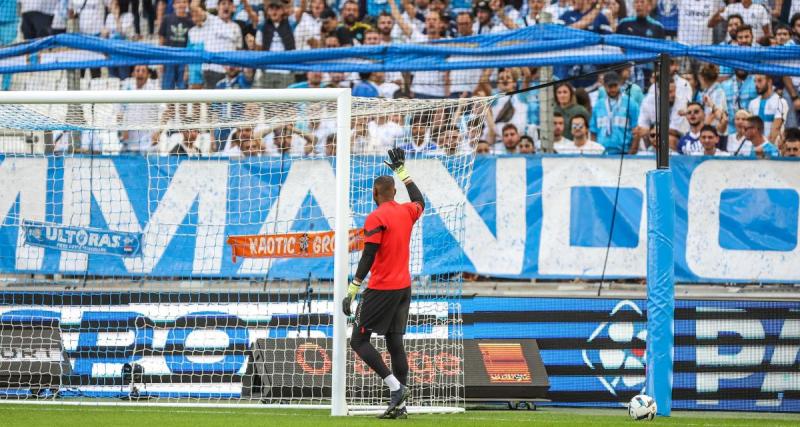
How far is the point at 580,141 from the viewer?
564 inches

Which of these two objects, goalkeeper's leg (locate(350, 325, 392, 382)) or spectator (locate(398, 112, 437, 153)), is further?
spectator (locate(398, 112, 437, 153))

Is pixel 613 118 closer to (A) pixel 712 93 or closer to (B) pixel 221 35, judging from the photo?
(A) pixel 712 93

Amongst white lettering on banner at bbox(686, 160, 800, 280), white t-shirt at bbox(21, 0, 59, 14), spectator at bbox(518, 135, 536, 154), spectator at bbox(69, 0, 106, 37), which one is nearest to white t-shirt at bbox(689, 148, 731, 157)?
white lettering on banner at bbox(686, 160, 800, 280)

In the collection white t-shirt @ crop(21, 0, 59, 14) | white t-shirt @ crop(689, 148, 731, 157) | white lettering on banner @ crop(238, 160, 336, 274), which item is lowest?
white lettering on banner @ crop(238, 160, 336, 274)

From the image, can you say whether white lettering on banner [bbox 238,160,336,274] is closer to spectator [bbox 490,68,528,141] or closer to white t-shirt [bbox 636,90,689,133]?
spectator [bbox 490,68,528,141]

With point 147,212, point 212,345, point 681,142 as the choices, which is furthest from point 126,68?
point 681,142

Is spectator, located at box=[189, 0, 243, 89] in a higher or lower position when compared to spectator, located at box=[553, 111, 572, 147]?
higher

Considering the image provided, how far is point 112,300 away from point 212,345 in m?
1.29

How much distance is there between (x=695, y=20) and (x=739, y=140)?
2570 millimetres

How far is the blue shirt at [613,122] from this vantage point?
14.5 m

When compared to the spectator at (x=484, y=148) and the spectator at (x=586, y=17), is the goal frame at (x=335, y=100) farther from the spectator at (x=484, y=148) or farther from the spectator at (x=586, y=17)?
the spectator at (x=586, y=17)

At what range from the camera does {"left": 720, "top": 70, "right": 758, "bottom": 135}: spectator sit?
14.7m

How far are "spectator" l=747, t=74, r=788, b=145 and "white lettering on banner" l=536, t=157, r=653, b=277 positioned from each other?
80.6 inches

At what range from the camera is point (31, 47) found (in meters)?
14.5
